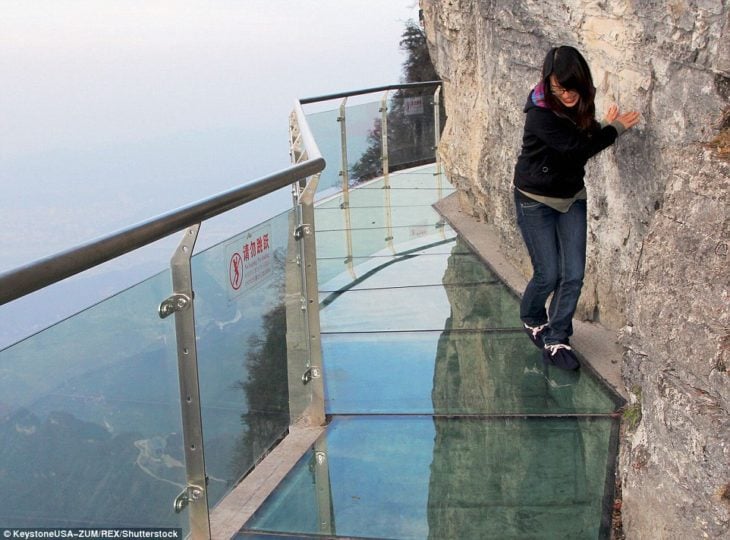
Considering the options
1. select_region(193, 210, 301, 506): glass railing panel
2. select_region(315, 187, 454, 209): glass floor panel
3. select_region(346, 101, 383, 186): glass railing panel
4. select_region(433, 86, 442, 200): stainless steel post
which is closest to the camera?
select_region(193, 210, 301, 506): glass railing panel

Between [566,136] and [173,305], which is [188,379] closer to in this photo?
[173,305]

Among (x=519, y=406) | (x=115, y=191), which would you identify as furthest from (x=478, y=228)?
(x=115, y=191)

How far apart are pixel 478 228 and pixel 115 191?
4047 centimetres

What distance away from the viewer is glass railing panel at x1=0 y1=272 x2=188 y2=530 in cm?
209

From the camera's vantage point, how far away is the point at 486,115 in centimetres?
736

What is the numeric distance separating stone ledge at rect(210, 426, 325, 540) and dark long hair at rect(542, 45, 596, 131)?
1766 millimetres

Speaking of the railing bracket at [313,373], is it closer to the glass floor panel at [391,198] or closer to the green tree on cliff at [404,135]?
the glass floor panel at [391,198]

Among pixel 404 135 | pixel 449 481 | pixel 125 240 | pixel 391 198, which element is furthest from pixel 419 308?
pixel 404 135

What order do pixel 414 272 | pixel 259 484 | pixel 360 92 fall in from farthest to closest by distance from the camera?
1. pixel 360 92
2. pixel 414 272
3. pixel 259 484

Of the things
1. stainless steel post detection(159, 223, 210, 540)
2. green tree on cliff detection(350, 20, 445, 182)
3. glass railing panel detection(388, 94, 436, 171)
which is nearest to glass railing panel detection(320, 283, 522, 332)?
stainless steel post detection(159, 223, 210, 540)

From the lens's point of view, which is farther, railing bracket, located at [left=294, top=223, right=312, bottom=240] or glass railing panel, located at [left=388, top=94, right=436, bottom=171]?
glass railing panel, located at [left=388, top=94, right=436, bottom=171]

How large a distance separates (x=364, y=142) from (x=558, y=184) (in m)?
6.17

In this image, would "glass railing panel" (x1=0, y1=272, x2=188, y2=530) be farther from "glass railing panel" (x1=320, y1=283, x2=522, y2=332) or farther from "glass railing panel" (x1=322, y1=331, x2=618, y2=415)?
"glass railing panel" (x1=320, y1=283, x2=522, y2=332)

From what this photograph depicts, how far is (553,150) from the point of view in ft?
14.1
